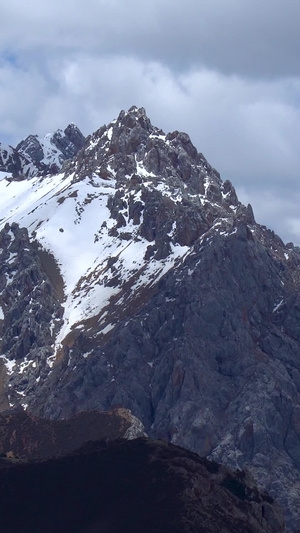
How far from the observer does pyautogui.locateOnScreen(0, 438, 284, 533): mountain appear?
6304 inches

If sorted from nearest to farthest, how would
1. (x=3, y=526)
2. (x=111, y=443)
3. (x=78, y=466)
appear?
(x=3, y=526)
(x=78, y=466)
(x=111, y=443)

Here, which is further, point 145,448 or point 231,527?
point 145,448

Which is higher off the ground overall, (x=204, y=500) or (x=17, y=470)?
(x=204, y=500)

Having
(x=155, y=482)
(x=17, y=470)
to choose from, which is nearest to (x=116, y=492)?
(x=155, y=482)

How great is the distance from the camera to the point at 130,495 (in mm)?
164500

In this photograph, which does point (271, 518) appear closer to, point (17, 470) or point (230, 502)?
point (230, 502)

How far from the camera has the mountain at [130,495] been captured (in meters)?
160

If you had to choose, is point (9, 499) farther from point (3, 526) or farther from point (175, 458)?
point (175, 458)

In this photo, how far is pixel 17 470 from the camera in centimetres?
17650

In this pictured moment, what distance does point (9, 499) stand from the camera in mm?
167750

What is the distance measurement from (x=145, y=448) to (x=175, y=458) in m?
4.85

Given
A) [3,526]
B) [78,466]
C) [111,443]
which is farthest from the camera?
[111,443]

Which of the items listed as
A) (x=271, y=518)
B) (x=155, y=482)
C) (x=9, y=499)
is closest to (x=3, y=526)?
(x=9, y=499)

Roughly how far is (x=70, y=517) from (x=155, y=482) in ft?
35.2
